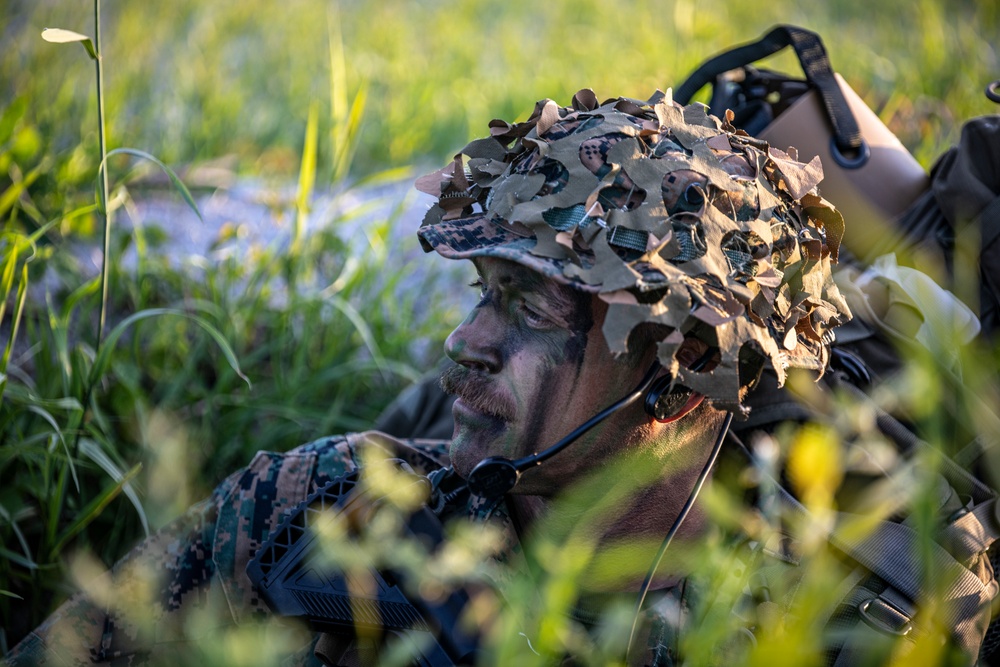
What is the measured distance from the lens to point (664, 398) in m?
1.69

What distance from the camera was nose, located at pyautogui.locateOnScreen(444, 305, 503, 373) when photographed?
172cm

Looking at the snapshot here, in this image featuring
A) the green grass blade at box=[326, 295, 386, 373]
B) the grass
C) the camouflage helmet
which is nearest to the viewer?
the camouflage helmet

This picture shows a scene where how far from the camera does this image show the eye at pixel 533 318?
171 centimetres

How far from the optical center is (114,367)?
8.89 feet

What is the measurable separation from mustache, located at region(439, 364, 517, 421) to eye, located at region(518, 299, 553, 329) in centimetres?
14

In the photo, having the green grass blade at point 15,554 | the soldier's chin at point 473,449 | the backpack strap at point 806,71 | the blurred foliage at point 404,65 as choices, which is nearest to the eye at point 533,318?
the soldier's chin at point 473,449

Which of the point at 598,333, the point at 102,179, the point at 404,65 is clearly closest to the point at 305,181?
the point at 102,179

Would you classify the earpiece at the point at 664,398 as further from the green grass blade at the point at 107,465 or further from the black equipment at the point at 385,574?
the green grass blade at the point at 107,465

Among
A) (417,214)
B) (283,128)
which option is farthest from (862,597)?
(283,128)

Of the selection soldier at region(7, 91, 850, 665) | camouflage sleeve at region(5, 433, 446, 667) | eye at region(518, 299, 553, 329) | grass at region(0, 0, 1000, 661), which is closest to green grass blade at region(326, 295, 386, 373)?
grass at region(0, 0, 1000, 661)

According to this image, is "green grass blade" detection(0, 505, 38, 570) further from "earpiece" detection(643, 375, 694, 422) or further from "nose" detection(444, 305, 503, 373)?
"earpiece" detection(643, 375, 694, 422)

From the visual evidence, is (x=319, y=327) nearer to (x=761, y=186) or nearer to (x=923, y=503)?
(x=761, y=186)

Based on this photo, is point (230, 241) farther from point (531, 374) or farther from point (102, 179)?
point (531, 374)

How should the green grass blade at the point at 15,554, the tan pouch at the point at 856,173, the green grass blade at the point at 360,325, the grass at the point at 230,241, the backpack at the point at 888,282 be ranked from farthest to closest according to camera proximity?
the green grass blade at the point at 360,325, the tan pouch at the point at 856,173, the grass at the point at 230,241, the green grass blade at the point at 15,554, the backpack at the point at 888,282
